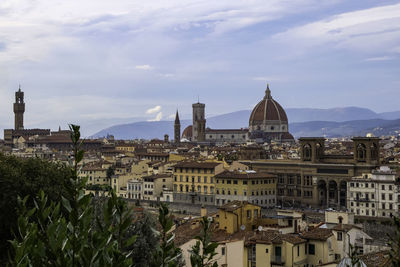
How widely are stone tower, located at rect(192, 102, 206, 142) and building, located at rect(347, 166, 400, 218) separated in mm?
112988

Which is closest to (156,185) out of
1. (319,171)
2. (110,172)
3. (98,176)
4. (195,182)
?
(195,182)

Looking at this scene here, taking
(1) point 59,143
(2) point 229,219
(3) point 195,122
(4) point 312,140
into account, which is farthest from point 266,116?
(2) point 229,219

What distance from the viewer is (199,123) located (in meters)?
174

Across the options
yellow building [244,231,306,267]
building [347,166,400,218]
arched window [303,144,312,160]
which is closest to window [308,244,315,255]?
yellow building [244,231,306,267]

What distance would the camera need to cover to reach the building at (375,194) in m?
52.3

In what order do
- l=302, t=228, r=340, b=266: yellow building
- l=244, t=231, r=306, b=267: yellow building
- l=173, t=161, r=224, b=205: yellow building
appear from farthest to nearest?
l=173, t=161, r=224, b=205: yellow building → l=302, t=228, r=340, b=266: yellow building → l=244, t=231, r=306, b=267: yellow building

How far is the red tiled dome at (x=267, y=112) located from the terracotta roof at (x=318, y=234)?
14572 cm

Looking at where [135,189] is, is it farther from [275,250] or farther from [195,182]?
[275,250]

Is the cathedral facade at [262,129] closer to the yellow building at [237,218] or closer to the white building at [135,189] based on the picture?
the white building at [135,189]

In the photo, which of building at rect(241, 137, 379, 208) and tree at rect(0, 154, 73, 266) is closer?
tree at rect(0, 154, 73, 266)

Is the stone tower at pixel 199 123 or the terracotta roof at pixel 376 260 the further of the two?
the stone tower at pixel 199 123

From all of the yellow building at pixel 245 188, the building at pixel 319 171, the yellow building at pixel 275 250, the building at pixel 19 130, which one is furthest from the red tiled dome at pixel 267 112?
the yellow building at pixel 275 250

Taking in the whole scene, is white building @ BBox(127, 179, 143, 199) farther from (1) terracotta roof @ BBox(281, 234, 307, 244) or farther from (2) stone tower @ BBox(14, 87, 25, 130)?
(2) stone tower @ BBox(14, 87, 25, 130)

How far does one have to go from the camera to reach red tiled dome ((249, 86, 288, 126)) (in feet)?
563
